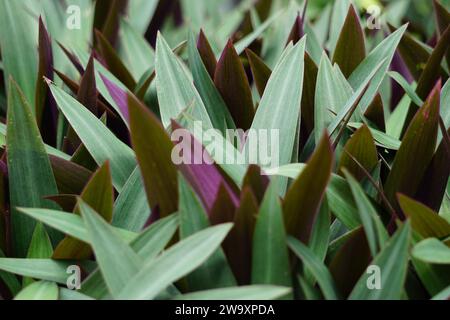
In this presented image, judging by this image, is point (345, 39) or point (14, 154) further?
point (345, 39)

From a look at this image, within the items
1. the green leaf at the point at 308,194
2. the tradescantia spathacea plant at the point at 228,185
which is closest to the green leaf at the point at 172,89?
the tradescantia spathacea plant at the point at 228,185

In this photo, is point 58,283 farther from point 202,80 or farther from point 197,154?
point 202,80

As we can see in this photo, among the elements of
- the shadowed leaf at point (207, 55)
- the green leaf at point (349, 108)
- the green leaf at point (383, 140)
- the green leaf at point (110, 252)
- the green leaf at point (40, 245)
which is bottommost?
the green leaf at point (40, 245)

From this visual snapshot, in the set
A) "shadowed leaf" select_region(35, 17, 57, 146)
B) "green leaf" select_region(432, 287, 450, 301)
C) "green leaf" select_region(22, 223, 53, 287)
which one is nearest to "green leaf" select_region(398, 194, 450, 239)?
"green leaf" select_region(432, 287, 450, 301)

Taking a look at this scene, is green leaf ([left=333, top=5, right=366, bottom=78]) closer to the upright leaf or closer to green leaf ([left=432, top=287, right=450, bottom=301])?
the upright leaf

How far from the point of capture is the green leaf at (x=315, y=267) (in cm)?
100

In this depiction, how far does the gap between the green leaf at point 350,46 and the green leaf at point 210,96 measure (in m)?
0.31

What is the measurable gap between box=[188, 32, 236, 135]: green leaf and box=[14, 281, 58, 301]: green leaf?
46 cm

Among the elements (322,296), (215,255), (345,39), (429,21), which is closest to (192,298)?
(215,255)

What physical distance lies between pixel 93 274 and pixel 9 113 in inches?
12.3

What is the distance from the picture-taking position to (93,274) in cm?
106

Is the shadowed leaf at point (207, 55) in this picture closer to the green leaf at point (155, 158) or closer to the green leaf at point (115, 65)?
the green leaf at point (115, 65)

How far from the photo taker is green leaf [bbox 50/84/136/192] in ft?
4.05

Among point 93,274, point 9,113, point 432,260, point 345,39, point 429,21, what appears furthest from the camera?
point 429,21
